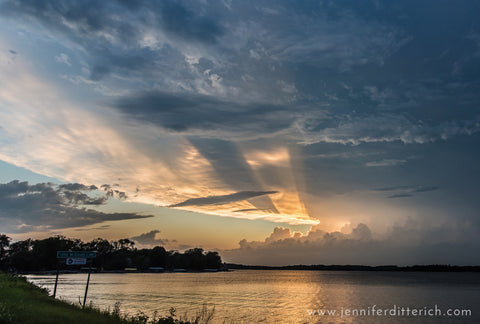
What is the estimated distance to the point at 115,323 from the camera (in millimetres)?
22984

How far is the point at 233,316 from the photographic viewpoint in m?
48.4

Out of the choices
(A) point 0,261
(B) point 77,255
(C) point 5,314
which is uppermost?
(B) point 77,255

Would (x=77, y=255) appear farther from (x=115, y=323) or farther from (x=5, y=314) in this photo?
(x=5, y=314)

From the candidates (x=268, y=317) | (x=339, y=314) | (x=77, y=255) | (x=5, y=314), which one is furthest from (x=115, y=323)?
(x=339, y=314)

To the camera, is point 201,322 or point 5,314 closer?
point 5,314

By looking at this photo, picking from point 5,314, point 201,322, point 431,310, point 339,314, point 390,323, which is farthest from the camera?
point 431,310

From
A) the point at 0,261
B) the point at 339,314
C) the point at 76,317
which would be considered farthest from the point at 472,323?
the point at 0,261

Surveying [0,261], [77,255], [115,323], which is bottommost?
[0,261]

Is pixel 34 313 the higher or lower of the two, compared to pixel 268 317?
higher

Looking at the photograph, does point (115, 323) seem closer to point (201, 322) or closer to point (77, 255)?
point (77, 255)

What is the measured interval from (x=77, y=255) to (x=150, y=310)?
2256 cm

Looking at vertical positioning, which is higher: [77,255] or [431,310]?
[77,255]

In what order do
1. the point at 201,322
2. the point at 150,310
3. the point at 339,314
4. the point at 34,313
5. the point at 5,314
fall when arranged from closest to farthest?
the point at 5,314
the point at 34,313
the point at 201,322
the point at 150,310
the point at 339,314

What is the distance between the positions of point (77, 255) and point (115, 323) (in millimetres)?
13122
